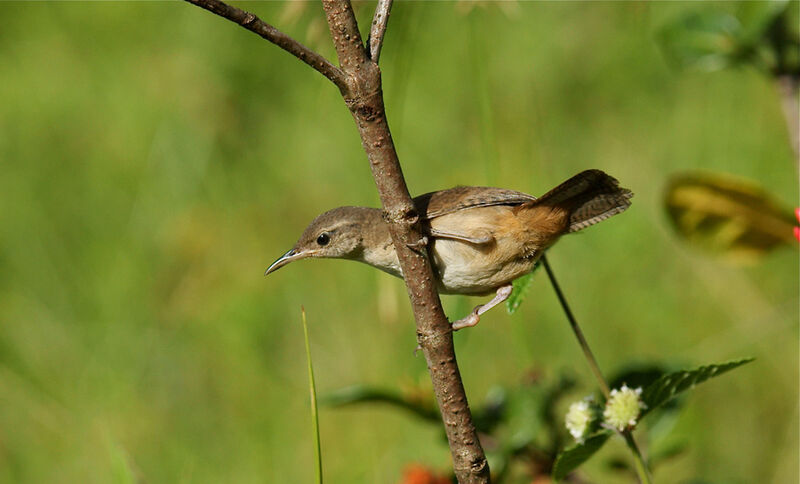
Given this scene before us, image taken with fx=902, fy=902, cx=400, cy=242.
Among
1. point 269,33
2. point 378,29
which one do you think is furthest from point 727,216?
point 269,33

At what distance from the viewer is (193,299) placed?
5.46 m

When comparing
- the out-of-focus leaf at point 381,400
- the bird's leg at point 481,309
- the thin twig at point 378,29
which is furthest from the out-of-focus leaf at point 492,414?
the thin twig at point 378,29

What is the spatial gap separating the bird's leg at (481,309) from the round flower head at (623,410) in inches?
14.8

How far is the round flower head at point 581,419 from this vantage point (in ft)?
6.95

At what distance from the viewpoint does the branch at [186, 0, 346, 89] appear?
157 cm

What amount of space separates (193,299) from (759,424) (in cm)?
322

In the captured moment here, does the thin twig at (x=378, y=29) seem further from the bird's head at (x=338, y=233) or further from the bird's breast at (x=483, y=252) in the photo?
the bird's head at (x=338, y=233)

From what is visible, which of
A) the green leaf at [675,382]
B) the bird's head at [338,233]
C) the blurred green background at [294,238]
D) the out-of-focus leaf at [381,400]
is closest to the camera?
the green leaf at [675,382]

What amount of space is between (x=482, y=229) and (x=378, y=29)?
0.97m

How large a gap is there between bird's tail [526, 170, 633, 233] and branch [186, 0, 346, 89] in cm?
95

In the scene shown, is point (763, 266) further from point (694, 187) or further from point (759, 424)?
point (694, 187)

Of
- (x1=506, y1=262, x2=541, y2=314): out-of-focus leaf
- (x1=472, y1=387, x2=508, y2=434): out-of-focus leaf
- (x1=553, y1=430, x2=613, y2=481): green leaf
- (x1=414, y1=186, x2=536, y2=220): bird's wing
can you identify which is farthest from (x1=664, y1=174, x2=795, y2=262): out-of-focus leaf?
(x1=553, y1=430, x2=613, y2=481): green leaf

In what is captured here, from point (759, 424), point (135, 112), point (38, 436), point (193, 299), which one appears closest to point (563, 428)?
point (759, 424)

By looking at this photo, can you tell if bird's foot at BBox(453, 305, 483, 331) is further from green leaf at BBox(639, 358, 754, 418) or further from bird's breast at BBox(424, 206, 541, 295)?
green leaf at BBox(639, 358, 754, 418)
